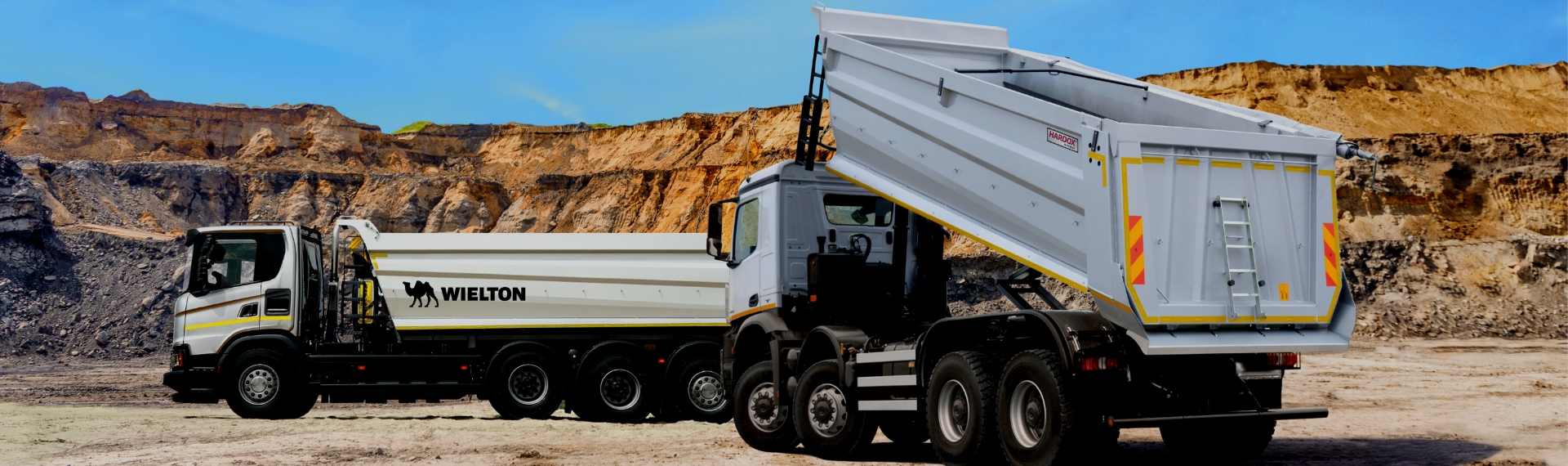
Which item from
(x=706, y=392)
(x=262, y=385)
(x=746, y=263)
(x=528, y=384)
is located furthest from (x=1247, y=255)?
(x=262, y=385)

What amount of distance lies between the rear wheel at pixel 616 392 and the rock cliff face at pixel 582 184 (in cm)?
585

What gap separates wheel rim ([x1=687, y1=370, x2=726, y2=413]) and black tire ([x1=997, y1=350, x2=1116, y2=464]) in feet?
21.3

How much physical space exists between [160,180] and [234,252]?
56.0 meters

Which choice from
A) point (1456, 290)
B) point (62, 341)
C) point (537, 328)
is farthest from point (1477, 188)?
point (62, 341)

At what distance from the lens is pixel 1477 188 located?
134ft

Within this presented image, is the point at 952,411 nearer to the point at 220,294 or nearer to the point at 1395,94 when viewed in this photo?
the point at 220,294

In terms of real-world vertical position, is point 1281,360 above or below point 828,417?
above

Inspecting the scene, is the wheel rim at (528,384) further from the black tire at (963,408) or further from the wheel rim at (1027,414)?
the wheel rim at (1027,414)

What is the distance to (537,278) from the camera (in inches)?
Answer: 570

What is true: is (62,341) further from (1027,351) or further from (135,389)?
(1027,351)

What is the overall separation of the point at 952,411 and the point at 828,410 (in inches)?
62.9

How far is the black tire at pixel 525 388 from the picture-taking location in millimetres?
14281

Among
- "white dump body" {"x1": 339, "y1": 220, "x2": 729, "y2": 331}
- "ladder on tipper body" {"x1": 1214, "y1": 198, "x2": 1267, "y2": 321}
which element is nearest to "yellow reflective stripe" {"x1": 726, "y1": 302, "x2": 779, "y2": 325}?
"white dump body" {"x1": 339, "y1": 220, "x2": 729, "y2": 331}

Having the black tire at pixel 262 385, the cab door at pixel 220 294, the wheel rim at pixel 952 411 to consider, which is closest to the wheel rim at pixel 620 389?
the black tire at pixel 262 385
